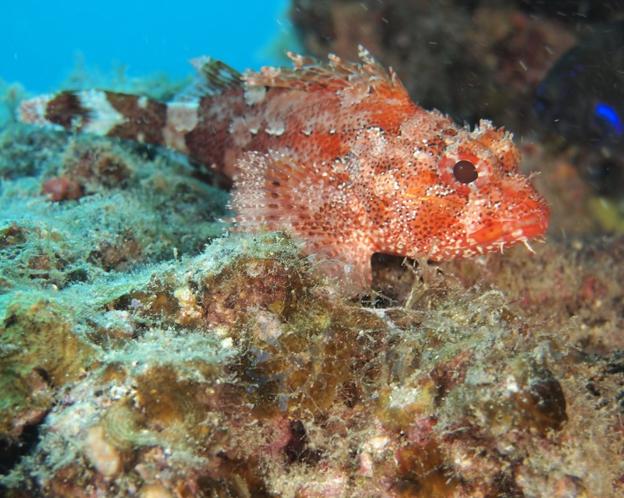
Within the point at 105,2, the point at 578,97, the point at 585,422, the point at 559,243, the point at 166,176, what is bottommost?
the point at 585,422

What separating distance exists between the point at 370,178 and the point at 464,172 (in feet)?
2.76

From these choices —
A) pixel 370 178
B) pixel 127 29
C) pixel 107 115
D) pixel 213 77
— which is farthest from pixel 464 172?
pixel 127 29

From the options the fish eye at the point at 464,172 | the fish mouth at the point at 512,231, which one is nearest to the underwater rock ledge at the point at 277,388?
the fish mouth at the point at 512,231

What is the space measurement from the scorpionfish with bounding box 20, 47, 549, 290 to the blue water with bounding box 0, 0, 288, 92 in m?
87.6

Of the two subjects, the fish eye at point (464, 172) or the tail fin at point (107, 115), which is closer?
the fish eye at point (464, 172)

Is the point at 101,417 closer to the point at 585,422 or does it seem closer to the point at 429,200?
the point at 585,422

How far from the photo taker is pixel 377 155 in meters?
4.35

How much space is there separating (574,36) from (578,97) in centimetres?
134

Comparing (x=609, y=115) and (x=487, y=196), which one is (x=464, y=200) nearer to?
(x=487, y=196)

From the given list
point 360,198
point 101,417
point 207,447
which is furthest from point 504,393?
point 360,198

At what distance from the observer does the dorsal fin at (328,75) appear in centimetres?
464

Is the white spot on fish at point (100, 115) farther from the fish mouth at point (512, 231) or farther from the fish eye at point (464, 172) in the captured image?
the fish mouth at point (512, 231)

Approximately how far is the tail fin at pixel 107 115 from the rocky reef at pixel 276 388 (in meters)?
3.04

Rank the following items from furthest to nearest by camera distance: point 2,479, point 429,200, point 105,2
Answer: point 105,2 → point 429,200 → point 2,479
